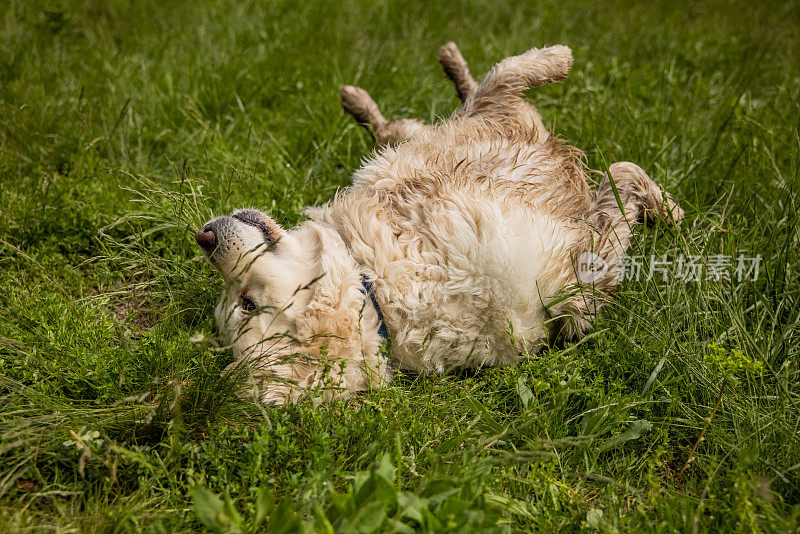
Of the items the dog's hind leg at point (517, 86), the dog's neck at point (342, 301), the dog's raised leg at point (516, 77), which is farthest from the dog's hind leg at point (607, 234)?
the dog's neck at point (342, 301)

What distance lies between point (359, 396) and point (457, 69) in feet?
7.63

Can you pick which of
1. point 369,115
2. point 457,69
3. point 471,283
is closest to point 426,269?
point 471,283

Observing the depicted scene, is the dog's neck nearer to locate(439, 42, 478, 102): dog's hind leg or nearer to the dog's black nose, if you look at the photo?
the dog's black nose

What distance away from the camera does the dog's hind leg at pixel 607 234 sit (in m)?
2.64

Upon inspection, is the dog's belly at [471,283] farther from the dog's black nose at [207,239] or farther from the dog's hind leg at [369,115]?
the dog's hind leg at [369,115]

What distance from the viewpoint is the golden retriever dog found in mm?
2422

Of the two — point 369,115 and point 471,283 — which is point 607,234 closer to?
point 471,283

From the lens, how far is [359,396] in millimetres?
2488

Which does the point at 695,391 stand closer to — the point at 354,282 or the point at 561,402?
the point at 561,402

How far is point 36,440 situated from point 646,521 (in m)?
2.11

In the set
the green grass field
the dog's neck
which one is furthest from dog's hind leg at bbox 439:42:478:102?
the dog's neck

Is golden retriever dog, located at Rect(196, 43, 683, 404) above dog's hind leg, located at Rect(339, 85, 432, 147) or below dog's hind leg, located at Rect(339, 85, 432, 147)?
below

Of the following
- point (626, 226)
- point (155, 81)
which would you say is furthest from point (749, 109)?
point (155, 81)

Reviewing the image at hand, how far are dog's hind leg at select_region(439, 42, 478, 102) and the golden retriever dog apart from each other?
103 cm
